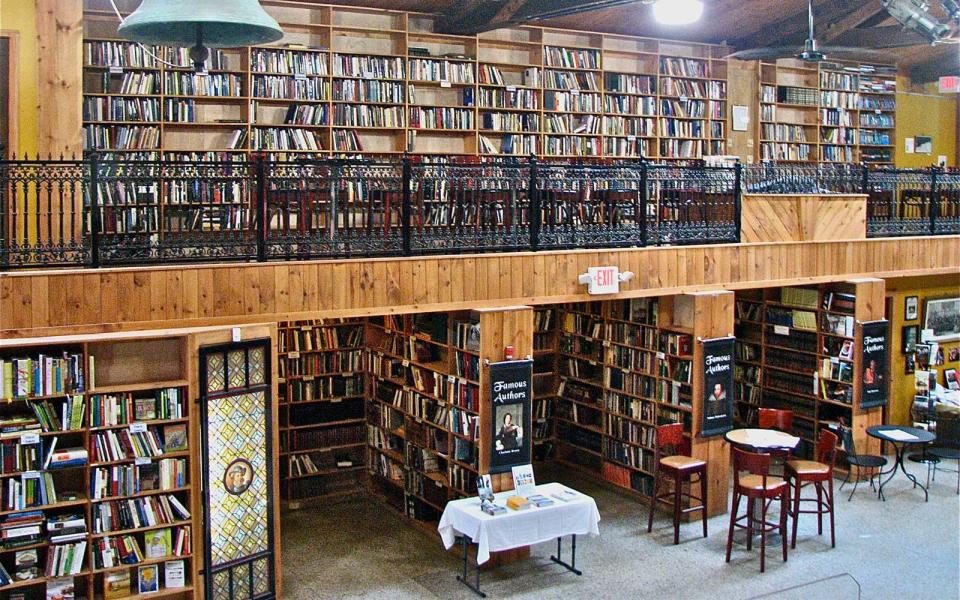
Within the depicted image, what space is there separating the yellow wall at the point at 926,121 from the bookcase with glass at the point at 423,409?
33.3 feet

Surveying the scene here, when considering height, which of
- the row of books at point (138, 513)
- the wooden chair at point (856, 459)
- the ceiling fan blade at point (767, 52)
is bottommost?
the wooden chair at point (856, 459)

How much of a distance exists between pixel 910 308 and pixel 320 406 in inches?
280

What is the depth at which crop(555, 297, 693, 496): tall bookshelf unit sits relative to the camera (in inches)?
382

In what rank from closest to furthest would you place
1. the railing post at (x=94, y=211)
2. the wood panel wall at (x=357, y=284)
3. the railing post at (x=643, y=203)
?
the wood panel wall at (x=357, y=284) < the railing post at (x=94, y=211) < the railing post at (x=643, y=203)

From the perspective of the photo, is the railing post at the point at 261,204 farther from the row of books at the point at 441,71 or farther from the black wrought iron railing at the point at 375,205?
the row of books at the point at 441,71

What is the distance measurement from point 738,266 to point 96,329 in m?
5.98

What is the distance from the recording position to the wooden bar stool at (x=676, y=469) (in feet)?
29.1

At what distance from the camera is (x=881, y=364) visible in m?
10.6

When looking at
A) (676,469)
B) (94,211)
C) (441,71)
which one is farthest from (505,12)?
(94,211)

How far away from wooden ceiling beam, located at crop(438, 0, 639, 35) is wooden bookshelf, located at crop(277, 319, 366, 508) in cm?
392

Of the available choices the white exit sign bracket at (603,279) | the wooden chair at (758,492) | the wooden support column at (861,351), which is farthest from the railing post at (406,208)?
the wooden support column at (861,351)

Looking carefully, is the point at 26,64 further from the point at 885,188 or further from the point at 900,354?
the point at 900,354

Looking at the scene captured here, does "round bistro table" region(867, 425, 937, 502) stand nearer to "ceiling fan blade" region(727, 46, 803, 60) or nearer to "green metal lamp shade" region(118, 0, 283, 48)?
"ceiling fan blade" region(727, 46, 803, 60)

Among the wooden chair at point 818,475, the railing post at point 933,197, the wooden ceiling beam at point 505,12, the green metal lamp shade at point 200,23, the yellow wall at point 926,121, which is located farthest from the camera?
the yellow wall at point 926,121
